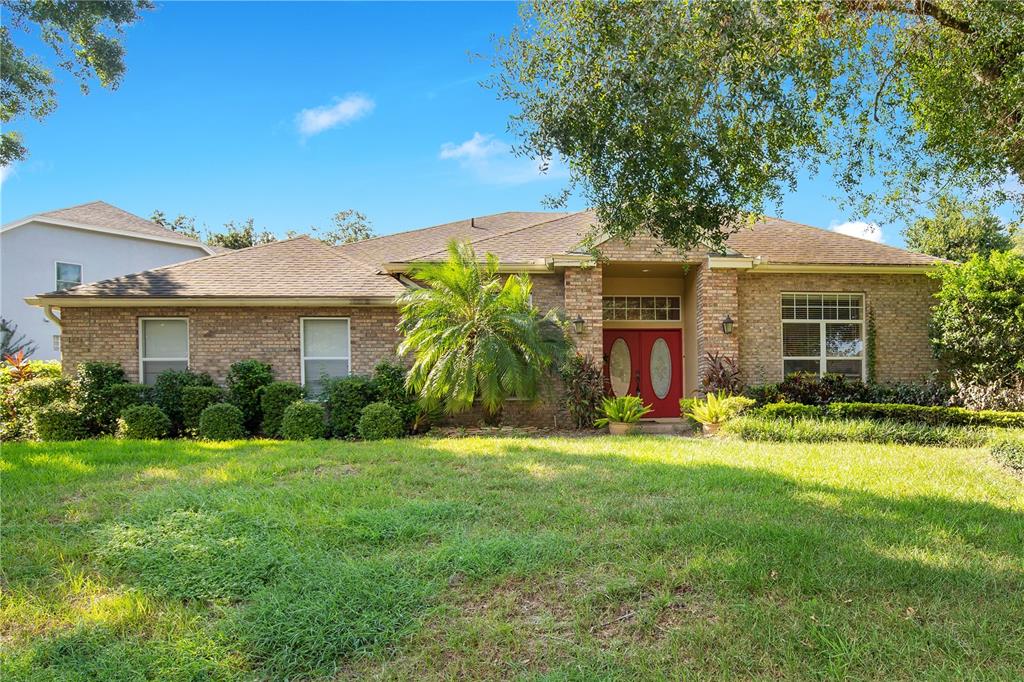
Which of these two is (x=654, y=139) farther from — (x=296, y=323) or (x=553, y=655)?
(x=296, y=323)

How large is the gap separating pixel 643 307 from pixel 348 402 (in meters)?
7.88

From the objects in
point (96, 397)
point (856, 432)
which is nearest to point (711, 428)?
point (856, 432)

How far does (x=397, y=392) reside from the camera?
12.1 metres

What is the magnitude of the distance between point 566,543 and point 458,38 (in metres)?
6.36

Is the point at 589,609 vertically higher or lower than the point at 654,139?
lower

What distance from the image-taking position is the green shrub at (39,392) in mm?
11742

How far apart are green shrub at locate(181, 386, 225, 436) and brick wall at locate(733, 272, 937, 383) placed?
38.1ft

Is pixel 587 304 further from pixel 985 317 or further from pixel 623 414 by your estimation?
pixel 985 317

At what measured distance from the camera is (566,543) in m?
4.67

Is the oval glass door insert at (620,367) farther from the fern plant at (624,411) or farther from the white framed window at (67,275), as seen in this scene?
the white framed window at (67,275)

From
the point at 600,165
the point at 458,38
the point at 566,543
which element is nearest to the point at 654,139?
the point at 600,165

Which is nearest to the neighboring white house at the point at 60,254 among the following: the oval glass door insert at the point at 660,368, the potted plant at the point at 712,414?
the oval glass door insert at the point at 660,368

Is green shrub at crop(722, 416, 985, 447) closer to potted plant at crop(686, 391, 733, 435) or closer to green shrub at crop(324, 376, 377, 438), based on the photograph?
potted plant at crop(686, 391, 733, 435)

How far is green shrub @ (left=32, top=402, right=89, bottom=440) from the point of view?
11461 millimetres
